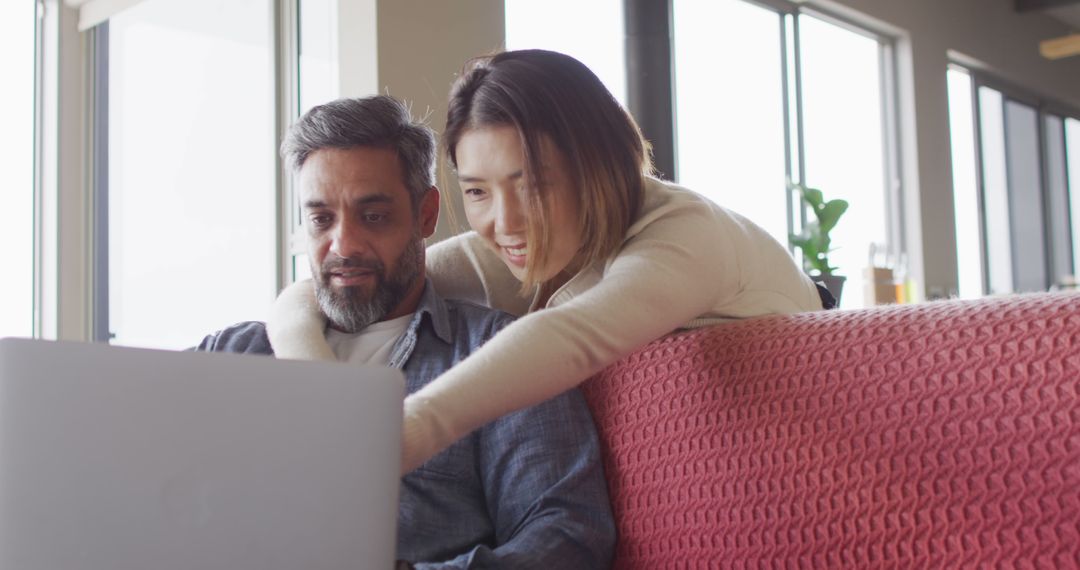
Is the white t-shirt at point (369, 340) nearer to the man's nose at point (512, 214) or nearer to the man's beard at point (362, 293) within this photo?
the man's beard at point (362, 293)

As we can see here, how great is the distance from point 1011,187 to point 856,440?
645cm

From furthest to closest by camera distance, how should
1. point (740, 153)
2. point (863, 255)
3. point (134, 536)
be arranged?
point (863, 255) → point (740, 153) → point (134, 536)

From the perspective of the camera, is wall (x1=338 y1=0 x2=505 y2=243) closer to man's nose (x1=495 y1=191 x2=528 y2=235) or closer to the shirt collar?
the shirt collar

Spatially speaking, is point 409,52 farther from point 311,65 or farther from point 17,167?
point 17,167

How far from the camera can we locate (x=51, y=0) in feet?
12.7

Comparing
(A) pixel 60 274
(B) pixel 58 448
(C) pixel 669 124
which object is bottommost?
(B) pixel 58 448

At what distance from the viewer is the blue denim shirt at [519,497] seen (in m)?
1.23

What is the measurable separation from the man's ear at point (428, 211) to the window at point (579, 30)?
71.9 inches

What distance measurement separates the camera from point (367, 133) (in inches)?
62.4

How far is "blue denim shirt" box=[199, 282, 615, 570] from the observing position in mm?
1229

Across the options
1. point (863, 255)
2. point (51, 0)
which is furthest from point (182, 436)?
point (863, 255)

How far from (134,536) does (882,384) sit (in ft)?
2.24

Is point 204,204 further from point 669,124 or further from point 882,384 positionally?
point 882,384

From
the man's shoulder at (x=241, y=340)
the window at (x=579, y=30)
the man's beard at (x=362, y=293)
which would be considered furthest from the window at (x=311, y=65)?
the man's beard at (x=362, y=293)
